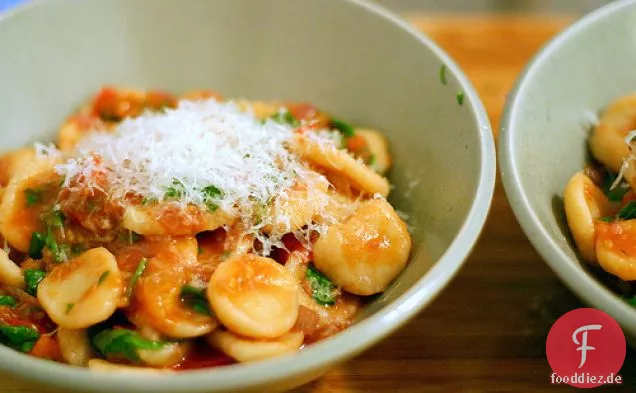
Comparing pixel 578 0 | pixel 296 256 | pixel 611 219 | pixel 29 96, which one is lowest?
pixel 578 0

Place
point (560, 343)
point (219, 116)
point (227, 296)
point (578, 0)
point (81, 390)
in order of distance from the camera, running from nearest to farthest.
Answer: point (81, 390) → point (227, 296) → point (560, 343) → point (219, 116) → point (578, 0)

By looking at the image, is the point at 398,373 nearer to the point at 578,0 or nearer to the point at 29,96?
the point at 29,96

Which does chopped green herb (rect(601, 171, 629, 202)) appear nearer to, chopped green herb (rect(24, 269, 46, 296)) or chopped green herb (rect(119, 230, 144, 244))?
chopped green herb (rect(119, 230, 144, 244))

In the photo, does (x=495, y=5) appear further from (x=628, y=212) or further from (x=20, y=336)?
(x=20, y=336)

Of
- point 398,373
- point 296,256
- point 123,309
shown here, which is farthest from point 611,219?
point 123,309

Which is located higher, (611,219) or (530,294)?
(611,219)

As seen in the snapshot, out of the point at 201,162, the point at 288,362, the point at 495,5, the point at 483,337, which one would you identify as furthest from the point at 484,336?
the point at 495,5
